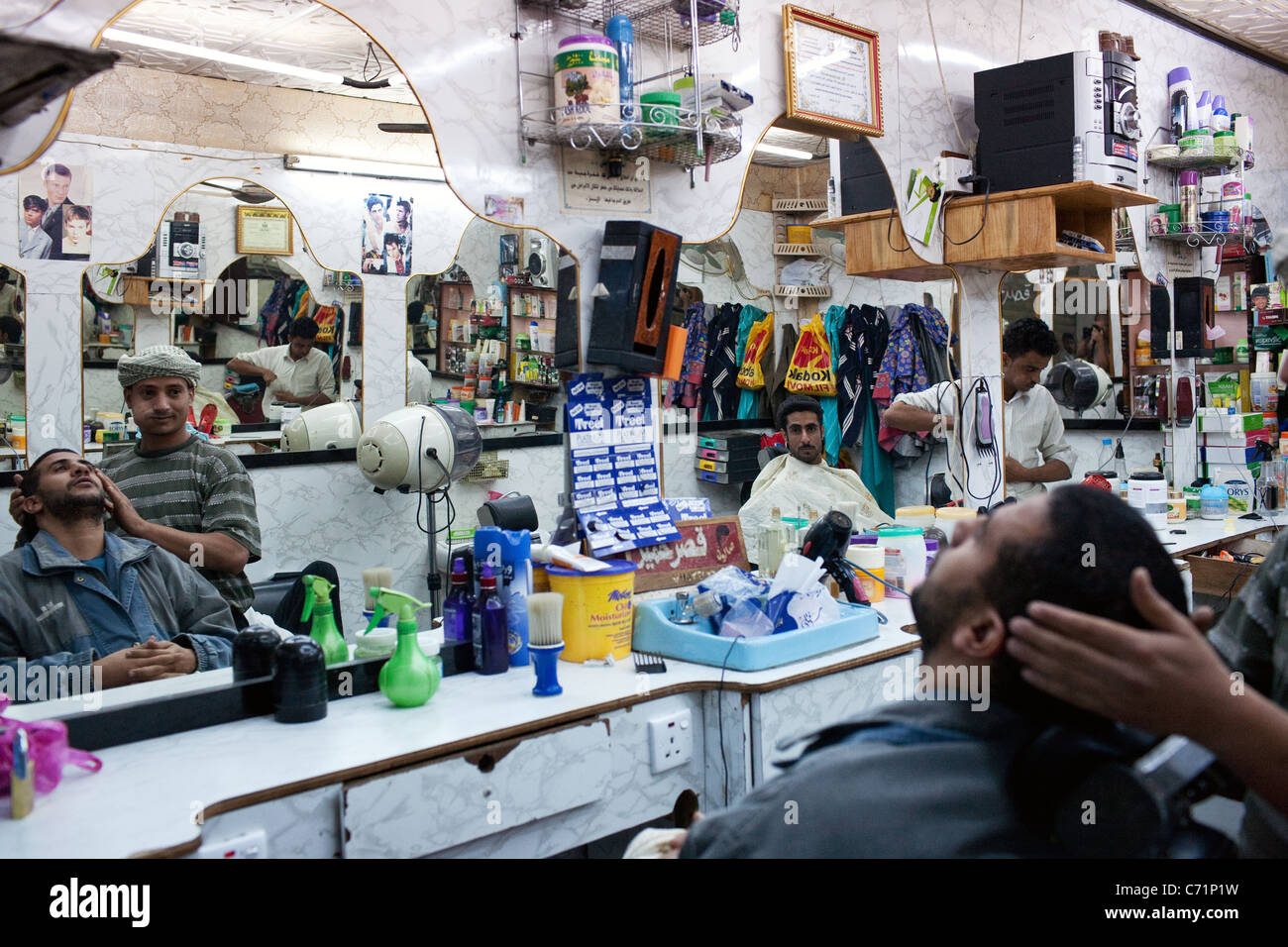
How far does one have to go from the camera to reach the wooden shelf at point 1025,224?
357cm

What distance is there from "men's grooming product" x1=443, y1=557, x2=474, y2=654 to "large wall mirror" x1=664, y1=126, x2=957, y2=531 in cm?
146

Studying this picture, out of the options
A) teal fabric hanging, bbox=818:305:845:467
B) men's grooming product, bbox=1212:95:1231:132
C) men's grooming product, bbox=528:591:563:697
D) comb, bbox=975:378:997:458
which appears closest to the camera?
men's grooming product, bbox=528:591:563:697

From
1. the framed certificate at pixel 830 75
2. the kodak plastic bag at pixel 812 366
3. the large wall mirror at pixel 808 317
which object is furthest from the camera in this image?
the kodak plastic bag at pixel 812 366

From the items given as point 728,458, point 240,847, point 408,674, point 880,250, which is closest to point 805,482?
point 728,458

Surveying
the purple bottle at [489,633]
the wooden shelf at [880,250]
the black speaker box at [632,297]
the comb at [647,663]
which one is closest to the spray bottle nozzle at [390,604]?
the purple bottle at [489,633]

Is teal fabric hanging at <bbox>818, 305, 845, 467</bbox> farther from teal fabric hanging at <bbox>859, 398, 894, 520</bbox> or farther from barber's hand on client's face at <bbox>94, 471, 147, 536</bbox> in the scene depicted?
barber's hand on client's face at <bbox>94, 471, 147, 536</bbox>

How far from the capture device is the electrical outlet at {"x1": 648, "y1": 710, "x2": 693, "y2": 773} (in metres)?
2.15

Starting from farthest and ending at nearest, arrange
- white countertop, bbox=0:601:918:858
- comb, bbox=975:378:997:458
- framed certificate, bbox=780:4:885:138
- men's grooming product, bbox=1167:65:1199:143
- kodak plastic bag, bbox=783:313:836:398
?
1. kodak plastic bag, bbox=783:313:836:398
2. men's grooming product, bbox=1167:65:1199:143
3. comb, bbox=975:378:997:458
4. framed certificate, bbox=780:4:885:138
5. white countertop, bbox=0:601:918:858

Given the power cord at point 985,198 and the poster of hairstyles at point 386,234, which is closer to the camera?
the poster of hairstyles at point 386,234

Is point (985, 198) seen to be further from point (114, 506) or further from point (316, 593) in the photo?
point (114, 506)

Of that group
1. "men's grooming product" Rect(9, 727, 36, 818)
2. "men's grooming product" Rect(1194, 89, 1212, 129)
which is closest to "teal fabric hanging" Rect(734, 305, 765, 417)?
"men's grooming product" Rect(1194, 89, 1212, 129)

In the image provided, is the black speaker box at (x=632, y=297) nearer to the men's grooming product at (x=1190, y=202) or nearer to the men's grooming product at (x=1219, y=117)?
the men's grooming product at (x=1190, y=202)

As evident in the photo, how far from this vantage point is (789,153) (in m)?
3.74

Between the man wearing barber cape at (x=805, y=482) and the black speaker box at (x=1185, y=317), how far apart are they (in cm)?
204
